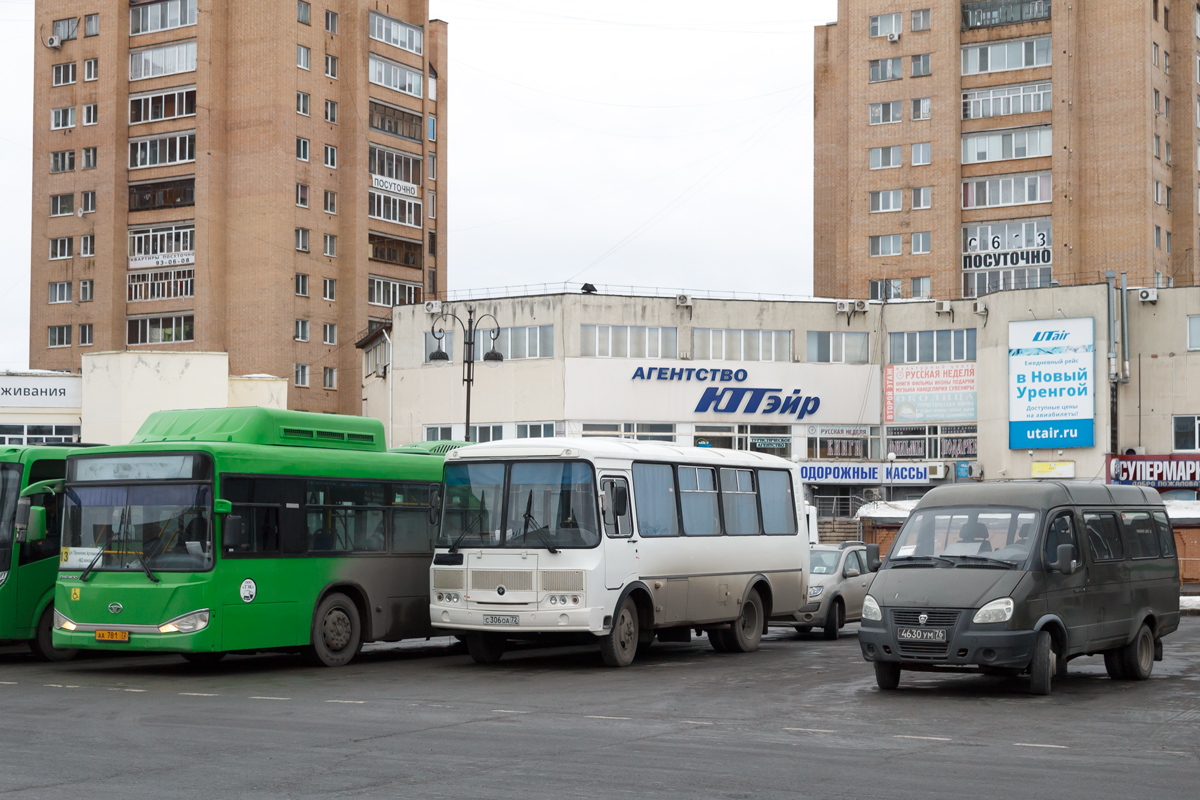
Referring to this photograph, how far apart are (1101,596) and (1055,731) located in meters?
4.18

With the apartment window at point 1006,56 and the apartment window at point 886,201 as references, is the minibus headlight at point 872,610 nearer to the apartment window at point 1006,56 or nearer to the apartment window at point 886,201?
the apartment window at point 886,201

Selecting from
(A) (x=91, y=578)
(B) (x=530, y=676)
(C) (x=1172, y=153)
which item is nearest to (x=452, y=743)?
(B) (x=530, y=676)

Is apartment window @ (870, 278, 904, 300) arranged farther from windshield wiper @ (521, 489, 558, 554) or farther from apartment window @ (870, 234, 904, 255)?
windshield wiper @ (521, 489, 558, 554)

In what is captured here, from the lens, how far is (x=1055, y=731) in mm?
12664

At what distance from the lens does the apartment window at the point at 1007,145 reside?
79375mm

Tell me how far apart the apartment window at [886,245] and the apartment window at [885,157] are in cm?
391

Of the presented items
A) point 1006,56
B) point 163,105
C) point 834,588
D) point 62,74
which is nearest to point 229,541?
point 834,588

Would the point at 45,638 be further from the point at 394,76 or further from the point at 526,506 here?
the point at 394,76

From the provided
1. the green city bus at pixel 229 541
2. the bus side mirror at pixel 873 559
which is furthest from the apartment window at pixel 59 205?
the bus side mirror at pixel 873 559

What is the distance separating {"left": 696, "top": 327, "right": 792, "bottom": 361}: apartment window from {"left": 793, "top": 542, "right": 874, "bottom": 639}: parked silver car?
3816 centimetres

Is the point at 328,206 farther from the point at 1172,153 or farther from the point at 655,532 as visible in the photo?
the point at 655,532

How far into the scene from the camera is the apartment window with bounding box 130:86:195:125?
79688 millimetres

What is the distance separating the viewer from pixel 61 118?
82750 millimetres

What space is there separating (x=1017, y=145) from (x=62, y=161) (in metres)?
53.1
